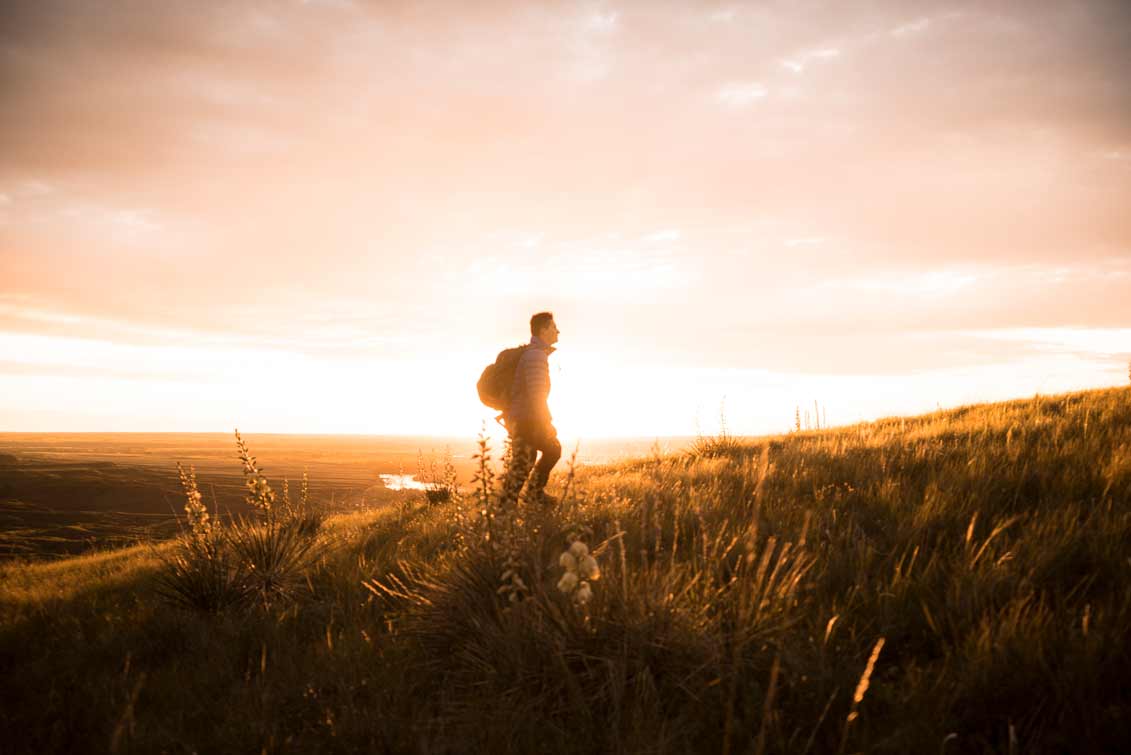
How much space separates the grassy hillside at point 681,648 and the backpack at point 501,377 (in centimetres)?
274

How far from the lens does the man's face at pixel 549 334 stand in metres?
6.66

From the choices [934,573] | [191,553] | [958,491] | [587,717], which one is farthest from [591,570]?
[191,553]

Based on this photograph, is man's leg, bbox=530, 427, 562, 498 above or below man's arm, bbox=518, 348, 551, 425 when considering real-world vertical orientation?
below

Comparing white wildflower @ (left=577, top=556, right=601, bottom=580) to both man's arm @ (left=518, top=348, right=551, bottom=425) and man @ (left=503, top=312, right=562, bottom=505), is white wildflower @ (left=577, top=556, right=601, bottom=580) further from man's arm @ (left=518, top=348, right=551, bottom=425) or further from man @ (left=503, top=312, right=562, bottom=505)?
man's arm @ (left=518, top=348, right=551, bottom=425)

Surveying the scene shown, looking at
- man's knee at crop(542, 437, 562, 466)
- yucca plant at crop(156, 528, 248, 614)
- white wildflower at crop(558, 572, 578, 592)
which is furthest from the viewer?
man's knee at crop(542, 437, 562, 466)

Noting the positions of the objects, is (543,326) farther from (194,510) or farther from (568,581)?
(568,581)

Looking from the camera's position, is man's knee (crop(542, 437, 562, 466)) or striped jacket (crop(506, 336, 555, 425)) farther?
man's knee (crop(542, 437, 562, 466))

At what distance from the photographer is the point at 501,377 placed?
269 inches

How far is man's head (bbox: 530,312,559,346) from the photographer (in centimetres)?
664

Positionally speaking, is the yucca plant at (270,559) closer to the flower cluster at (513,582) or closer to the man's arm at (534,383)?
the flower cluster at (513,582)

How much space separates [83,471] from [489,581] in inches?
3496

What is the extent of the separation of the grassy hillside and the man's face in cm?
280

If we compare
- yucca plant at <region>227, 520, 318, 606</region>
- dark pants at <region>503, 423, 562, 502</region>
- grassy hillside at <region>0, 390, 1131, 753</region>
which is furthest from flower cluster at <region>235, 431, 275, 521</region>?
dark pants at <region>503, 423, 562, 502</region>

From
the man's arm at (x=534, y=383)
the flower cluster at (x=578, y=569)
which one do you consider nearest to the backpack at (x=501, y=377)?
the man's arm at (x=534, y=383)
